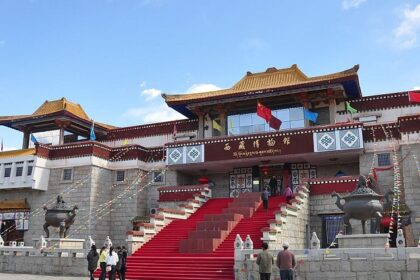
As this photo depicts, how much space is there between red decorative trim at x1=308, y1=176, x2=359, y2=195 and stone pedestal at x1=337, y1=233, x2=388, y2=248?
24.9 feet

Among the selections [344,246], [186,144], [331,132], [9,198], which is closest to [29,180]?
[9,198]

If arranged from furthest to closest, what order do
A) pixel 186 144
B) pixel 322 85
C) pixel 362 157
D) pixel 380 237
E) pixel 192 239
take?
pixel 186 144 < pixel 322 85 < pixel 362 157 < pixel 192 239 < pixel 380 237

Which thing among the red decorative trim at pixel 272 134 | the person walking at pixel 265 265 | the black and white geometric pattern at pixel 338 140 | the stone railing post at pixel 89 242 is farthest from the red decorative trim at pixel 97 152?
the person walking at pixel 265 265

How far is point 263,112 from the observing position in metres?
25.2

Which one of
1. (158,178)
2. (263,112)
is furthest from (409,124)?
(158,178)

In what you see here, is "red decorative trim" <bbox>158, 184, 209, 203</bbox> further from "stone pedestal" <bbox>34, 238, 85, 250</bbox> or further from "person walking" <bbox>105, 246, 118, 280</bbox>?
"person walking" <bbox>105, 246, 118, 280</bbox>

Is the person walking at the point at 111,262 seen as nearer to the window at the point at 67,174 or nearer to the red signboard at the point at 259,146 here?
the red signboard at the point at 259,146

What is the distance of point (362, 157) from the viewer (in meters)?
22.9

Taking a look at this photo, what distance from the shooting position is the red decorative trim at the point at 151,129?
97.5 feet

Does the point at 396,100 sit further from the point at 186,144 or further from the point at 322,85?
the point at 186,144

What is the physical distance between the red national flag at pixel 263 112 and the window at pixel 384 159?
6189mm

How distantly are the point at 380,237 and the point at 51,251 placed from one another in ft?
39.8

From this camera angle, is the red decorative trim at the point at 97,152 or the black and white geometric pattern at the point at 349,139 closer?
the black and white geometric pattern at the point at 349,139

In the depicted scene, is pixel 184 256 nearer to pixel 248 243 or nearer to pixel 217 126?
pixel 248 243
